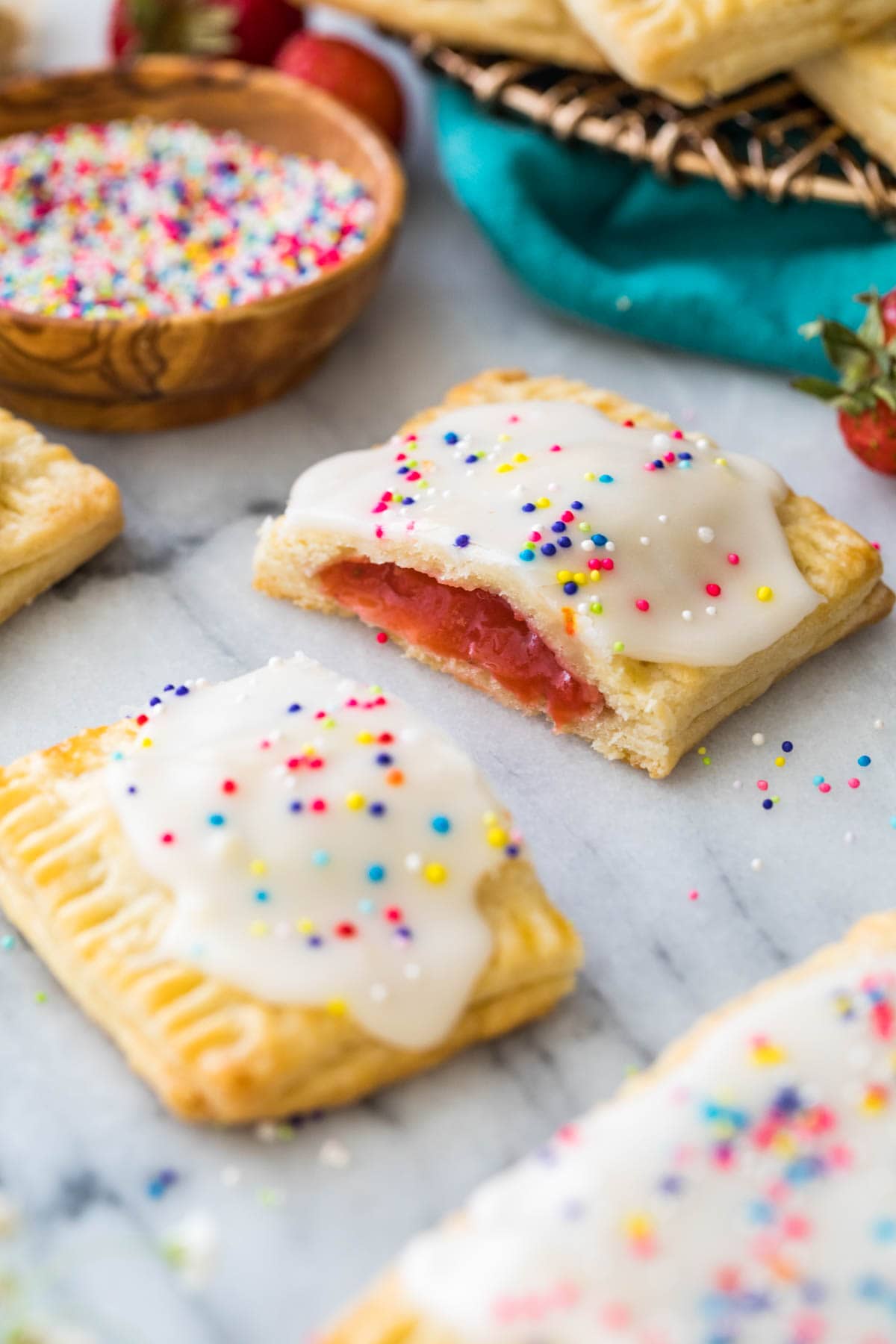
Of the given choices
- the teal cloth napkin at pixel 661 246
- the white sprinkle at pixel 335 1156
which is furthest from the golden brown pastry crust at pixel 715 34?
the white sprinkle at pixel 335 1156

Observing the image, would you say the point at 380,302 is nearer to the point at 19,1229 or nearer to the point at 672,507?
the point at 672,507

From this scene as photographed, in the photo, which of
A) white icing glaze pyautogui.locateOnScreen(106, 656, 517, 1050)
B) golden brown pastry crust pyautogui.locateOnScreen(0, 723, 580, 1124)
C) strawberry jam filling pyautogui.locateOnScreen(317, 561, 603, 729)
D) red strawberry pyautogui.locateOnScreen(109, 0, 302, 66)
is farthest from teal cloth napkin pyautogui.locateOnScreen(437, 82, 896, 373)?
golden brown pastry crust pyautogui.locateOnScreen(0, 723, 580, 1124)

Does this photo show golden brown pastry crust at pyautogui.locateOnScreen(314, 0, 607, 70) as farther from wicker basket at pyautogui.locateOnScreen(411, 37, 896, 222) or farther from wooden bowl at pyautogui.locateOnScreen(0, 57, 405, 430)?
wooden bowl at pyautogui.locateOnScreen(0, 57, 405, 430)

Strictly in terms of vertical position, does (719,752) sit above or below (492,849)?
below

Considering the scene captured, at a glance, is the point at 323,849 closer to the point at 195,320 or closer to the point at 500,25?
the point at 195,320

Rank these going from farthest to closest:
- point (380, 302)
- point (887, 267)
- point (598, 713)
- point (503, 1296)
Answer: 1. point (380, 302)
2. point (887, 267)
3. point (598, 713)
4. point (503, 1296)

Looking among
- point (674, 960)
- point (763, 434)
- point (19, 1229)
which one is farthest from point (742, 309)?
point (19, 1229)
